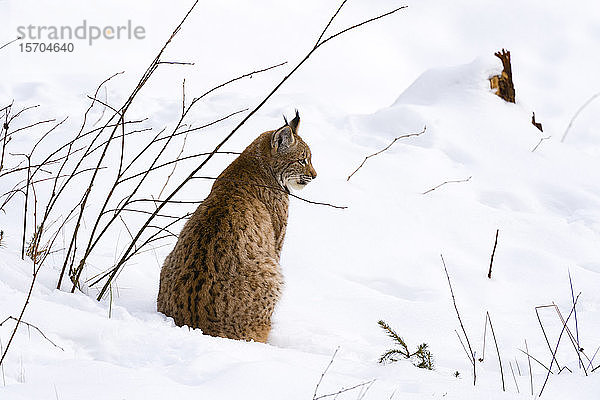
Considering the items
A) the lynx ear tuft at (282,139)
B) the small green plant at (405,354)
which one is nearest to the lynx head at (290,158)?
the lynx ear tuft at (282,139)

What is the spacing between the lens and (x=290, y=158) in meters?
4.55

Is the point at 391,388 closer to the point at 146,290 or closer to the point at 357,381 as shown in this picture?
the point at 357,381

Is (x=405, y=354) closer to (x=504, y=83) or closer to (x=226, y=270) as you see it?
(x=226, y=270)

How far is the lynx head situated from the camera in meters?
4.45

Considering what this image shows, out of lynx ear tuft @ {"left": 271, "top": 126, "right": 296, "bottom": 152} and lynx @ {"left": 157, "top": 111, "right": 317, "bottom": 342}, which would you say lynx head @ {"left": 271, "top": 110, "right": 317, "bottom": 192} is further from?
lynx @ {"left": 157, "top": 111, "right": 317, "bottom": 342}

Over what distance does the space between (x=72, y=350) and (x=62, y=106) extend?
7.26 meters

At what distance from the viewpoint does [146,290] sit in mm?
3857

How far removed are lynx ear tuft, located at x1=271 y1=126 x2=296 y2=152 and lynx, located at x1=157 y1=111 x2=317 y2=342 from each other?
0.61m

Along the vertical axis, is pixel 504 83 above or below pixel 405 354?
above

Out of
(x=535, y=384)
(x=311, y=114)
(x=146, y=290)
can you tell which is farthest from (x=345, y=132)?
(x=535, y=384)

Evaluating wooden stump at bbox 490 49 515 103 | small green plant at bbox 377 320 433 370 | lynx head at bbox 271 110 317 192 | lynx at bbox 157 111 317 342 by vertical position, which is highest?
wooden stump at bbox 490 49 515 103

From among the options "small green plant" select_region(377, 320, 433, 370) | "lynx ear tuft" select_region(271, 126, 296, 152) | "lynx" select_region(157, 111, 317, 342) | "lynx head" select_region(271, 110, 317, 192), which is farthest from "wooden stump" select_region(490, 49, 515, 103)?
"small green plant" select_region(377, 320, 433, 370)

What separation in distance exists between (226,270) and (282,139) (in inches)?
57.9

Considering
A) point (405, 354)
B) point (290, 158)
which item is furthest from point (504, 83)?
point (405, 354)
